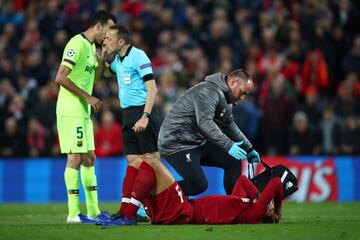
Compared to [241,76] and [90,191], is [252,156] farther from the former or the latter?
[90,191]

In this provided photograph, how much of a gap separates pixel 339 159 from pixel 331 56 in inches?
112

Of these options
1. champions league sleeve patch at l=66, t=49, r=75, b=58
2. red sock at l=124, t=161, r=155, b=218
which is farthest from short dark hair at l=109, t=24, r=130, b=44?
red sock at l=124, t=161, r=155, b=218

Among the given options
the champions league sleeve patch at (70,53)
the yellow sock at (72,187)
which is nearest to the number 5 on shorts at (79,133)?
the yellow sock at (72,187)

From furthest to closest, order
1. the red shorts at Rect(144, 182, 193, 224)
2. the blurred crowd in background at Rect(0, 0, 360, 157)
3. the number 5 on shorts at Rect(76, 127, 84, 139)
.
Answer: the blurred crowd in background at Rect(0, 0, 360, 157) < the number 5 on shorts at Rect(76, 127, 84, 139) < the red shorts at Rect(144, 182, 193, 224)

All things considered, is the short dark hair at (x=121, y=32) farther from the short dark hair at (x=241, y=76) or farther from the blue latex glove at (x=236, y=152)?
the blue latex glove at (x=236, y=152)

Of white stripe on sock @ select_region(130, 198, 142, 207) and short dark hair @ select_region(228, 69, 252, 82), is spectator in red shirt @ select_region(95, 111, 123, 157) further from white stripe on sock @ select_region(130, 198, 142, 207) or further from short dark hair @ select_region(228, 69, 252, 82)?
white stripe on sock @ select_region(130, 198, 142, 207)

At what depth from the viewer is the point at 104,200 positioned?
63.3 ft

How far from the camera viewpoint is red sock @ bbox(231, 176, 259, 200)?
1027cm

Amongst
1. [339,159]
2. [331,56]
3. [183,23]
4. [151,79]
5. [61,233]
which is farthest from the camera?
[183,23]

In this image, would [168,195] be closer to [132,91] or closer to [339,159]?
[132,91]

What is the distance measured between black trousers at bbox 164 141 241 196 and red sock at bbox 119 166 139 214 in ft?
1.85

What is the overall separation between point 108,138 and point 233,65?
128 inches

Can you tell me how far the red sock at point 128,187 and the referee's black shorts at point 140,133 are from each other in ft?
2.48

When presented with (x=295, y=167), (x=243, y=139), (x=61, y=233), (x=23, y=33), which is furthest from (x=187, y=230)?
(x=23, y=33)
